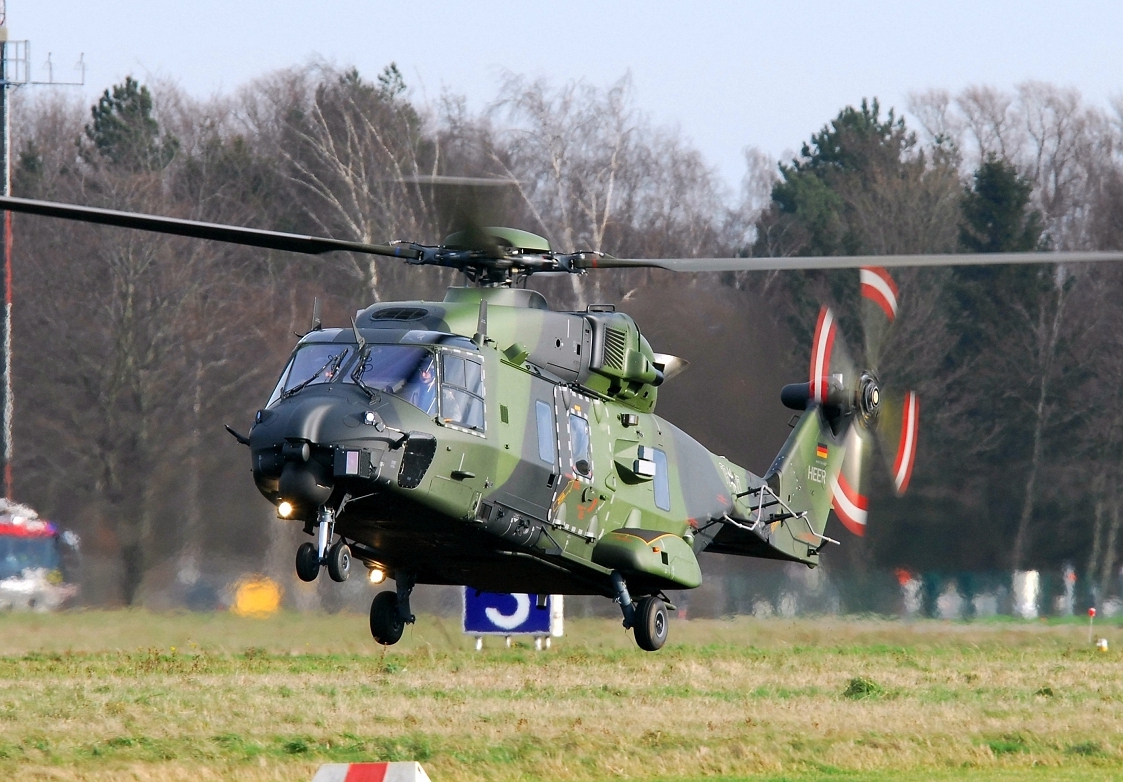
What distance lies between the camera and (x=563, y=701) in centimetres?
2239

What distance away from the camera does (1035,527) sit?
3609 cm

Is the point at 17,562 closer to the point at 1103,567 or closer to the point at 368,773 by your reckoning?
A: the point at 368,773

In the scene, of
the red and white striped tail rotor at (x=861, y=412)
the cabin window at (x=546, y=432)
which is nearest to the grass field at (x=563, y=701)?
the red and white striped tail rotor at (x=861, y=412)

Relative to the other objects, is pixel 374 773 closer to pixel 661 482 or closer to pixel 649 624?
pixel 649 624

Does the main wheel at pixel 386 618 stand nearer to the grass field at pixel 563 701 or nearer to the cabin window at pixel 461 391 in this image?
the grass field at pixel 563 701

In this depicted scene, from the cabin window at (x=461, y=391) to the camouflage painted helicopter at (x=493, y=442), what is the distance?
2 centimetres

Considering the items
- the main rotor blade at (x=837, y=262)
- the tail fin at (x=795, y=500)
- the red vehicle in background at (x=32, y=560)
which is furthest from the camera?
the red vehicle in background at (x=32, y=560)

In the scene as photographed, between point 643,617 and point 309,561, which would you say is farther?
point 643,617

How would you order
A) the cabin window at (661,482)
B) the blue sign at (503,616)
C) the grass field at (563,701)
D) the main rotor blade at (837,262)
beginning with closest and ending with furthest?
the main rotor blade at (837,262), the cabin window at (661,482), the grass field at (563,701), the blue sign at (503,616)

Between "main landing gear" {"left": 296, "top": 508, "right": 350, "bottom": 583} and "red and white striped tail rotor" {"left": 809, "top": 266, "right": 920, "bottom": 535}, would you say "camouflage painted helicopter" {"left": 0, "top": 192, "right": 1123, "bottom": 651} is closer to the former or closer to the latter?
"main landing gear" {"left": 296, "top": 508, "right": 350, "bottom": 583}

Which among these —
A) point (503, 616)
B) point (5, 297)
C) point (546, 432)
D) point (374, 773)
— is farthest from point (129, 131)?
point (374, 773)

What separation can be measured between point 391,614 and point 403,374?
10.8 ft

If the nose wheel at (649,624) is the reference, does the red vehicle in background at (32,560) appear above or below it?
below

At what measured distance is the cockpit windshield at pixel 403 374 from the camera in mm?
13812
